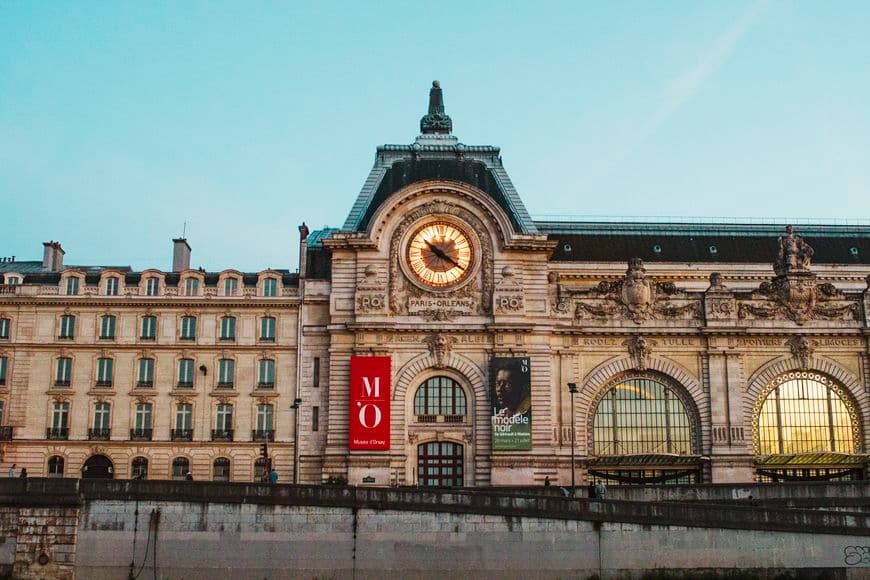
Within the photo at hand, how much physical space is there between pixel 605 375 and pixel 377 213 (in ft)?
49.9

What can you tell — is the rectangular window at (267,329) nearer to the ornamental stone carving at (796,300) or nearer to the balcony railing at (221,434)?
the balcony railing at (221,434)

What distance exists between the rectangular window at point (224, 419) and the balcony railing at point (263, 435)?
4.25 feet

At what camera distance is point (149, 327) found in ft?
217

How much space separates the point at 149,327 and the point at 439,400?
1616cm

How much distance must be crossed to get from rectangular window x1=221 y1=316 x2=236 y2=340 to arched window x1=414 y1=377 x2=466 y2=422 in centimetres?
1047

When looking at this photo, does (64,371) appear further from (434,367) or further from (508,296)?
(508,296)

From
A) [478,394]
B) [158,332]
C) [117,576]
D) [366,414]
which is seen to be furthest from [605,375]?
[117,576]

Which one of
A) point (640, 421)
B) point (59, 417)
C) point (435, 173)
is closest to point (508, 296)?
point (435, 173)

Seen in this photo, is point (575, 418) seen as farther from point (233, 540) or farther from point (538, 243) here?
point (233, 540)

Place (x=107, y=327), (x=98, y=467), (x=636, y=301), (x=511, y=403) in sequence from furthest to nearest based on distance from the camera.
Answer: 1. (x=636, y=301)
2. (x=107, y=327)
3. (x=98, y=467)
4. (x=511, y=403)

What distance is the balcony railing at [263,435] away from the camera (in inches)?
2559


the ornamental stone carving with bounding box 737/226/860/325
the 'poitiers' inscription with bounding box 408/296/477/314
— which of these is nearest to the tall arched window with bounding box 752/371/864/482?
the ornamental stone carving with bounding box 737/226/860/325

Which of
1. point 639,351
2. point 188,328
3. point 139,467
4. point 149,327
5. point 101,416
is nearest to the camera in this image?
point 139,467

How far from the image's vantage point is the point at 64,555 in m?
46.3
